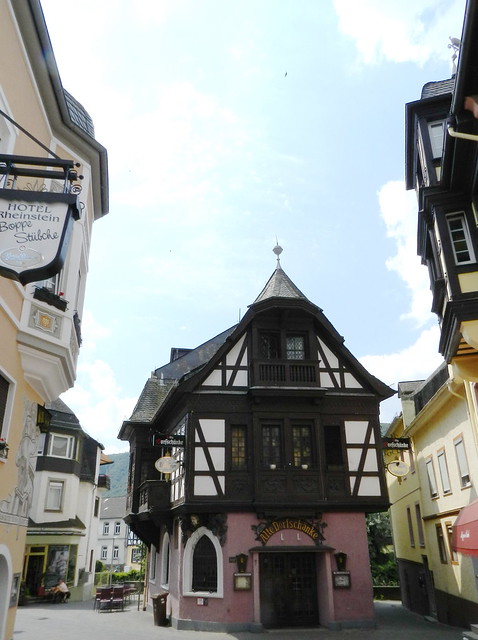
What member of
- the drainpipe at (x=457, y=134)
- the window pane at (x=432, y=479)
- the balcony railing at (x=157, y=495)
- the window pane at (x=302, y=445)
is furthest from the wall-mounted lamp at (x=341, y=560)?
the drainpipe at (x=457, y=134)

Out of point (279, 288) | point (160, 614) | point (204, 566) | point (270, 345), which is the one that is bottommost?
point (160, 614)

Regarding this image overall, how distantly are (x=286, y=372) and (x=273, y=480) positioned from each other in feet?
12.8

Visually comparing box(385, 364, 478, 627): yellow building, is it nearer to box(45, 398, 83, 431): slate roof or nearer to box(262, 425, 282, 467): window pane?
box(262, 425, 282, 467): window pane

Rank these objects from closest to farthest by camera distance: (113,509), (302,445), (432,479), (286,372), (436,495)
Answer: (302,445) → (286,372) → (436,495) → (432,479) → (113,509)

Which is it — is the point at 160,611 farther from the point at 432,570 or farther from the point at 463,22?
the point at 463,22

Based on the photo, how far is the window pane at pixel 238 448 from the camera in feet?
62.7

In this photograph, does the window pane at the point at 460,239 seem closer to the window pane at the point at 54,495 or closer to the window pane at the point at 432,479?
the window pane at the point at 432,479

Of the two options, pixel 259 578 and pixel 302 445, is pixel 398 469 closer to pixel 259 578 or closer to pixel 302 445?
pixel 302 445

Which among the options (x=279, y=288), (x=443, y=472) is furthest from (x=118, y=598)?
(x=279, y=288)

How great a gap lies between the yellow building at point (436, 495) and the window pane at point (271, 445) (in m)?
4.16

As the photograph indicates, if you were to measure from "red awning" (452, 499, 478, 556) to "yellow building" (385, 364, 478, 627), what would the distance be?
4.88 ft

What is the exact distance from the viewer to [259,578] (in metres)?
18.2

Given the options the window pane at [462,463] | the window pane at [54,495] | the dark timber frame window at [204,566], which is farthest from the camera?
the window pane at [54,495]

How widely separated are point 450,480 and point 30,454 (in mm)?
14751
